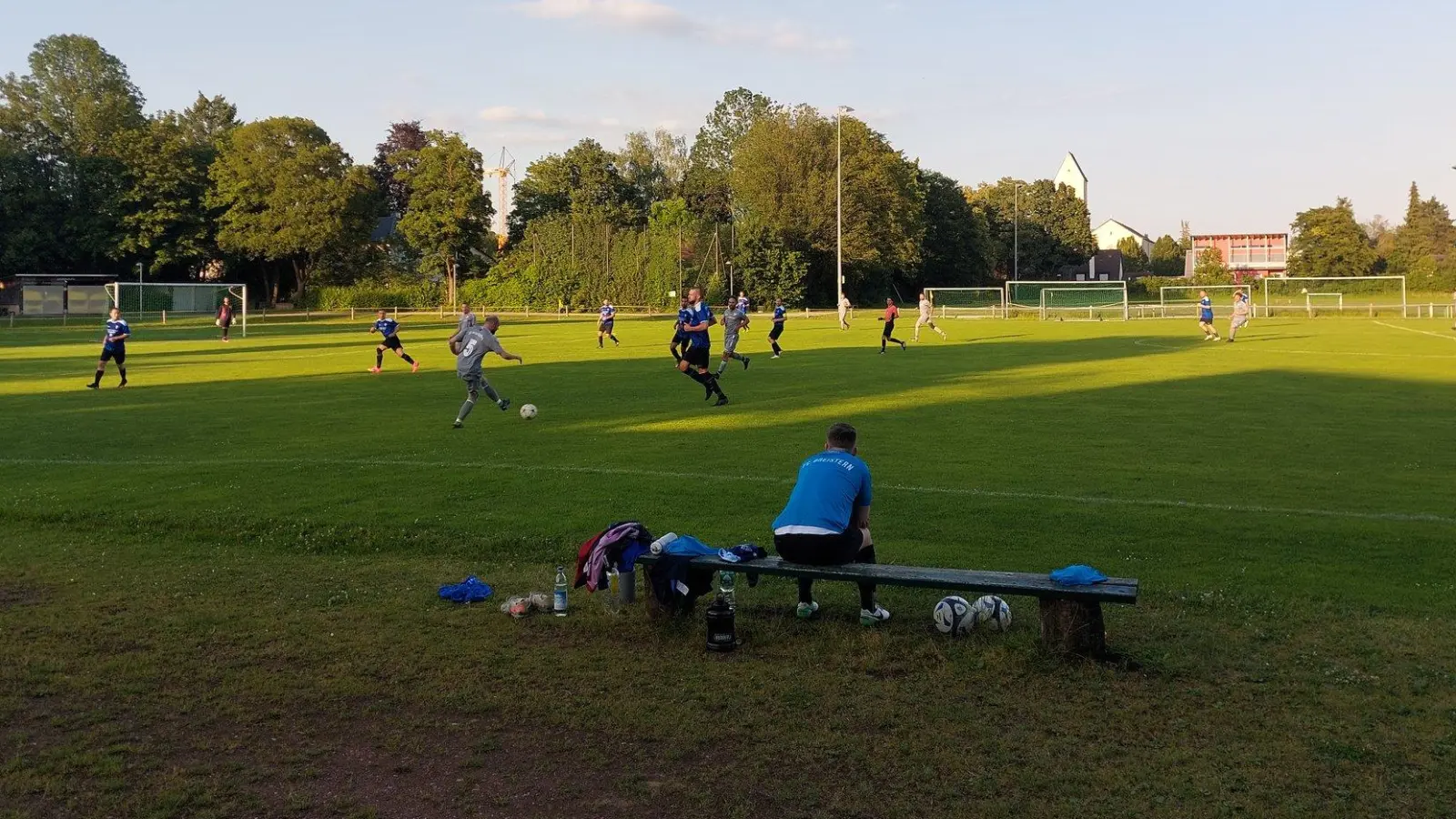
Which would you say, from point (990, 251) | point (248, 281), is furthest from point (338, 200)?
point (990, 251)

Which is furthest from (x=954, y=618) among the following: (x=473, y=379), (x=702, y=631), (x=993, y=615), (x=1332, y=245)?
(x=1332, y=245)

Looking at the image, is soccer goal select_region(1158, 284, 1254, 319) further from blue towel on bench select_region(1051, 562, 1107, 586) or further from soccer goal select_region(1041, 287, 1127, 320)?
blue towel on bench select_region(1051, 562, 1107, 586)

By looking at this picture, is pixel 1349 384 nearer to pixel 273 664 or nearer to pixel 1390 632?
pixel 1390 632

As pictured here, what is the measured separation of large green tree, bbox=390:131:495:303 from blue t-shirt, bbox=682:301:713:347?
68714 millimetres

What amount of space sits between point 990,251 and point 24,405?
9537 cm

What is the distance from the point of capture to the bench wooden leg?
22.4 feet

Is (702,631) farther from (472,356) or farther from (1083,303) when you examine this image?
(1083,303)

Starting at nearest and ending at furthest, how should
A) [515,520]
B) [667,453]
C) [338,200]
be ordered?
[515,520] → [667,453] → [338,200]

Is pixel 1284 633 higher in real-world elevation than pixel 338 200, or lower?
lower

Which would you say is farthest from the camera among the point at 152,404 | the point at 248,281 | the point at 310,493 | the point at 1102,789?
the point at 248,281

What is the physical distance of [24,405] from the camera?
72.1ft

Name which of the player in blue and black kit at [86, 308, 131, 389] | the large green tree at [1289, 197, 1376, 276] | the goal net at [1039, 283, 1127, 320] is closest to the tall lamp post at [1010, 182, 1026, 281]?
the large green tree at [1289, 197, 1376, 276]

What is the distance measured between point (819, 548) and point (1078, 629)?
66.3 inches

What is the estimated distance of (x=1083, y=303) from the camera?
68500mm
